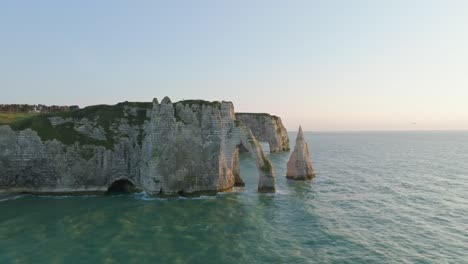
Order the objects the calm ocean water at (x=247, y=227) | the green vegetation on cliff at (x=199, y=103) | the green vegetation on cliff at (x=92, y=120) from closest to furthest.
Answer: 1. the calm ocean water at (x=247, y=227)
2. the green vegetation on cliff at (x=199, y=103)
3. the green vegetation on cliff at (x=92, y=120)

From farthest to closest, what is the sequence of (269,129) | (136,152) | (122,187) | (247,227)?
(269,129) → (122,187) → (136,152) → (247,227)

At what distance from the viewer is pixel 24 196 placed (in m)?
44.8

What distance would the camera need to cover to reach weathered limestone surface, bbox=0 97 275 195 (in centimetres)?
4522

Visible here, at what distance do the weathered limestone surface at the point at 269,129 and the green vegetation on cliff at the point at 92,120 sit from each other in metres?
69.9

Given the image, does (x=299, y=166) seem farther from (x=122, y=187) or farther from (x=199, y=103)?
(x=122, y=187)

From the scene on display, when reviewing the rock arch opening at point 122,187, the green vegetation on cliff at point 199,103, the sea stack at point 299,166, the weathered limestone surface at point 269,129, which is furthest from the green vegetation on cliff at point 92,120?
the weathered limestone surface at point 269,129

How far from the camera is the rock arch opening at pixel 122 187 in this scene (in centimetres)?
4778

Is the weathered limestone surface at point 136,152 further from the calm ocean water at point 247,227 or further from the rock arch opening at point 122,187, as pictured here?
the calm ocean water at point 247,227

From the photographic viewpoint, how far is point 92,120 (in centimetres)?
4944

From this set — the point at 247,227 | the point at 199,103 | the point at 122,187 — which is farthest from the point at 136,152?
the point at 247,227

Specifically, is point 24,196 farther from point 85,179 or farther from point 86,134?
point 86,134

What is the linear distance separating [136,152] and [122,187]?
6349mm

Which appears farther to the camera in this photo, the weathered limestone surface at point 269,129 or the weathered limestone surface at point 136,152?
the weathered limestone surface at point 269,129

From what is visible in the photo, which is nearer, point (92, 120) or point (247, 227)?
point (247, 227)
